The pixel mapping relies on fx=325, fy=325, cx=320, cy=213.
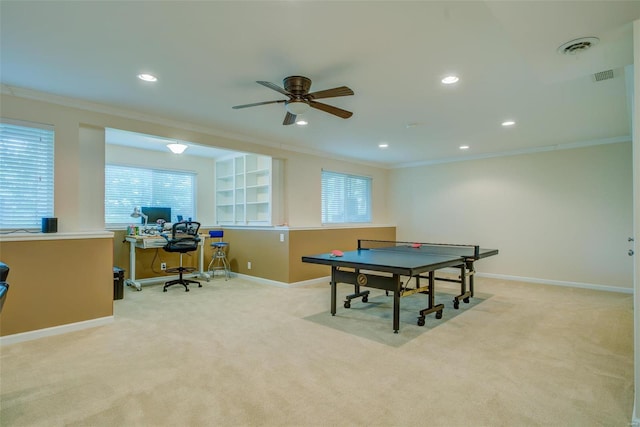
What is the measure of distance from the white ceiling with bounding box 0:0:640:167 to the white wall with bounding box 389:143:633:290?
1.14 metres

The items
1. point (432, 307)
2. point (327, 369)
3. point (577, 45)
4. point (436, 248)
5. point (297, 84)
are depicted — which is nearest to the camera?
point (577, 45)

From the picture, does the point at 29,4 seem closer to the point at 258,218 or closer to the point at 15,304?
the point at 15,304

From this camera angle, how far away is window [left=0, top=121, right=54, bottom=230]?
3.23 meters

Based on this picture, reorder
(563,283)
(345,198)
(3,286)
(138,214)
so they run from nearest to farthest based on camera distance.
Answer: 1. (3,286)
2. (563,283)
3. (138,214)
4. (345,198)

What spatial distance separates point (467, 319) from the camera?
143 inches

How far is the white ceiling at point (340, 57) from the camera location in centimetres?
196

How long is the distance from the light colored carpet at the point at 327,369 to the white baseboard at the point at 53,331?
9cm

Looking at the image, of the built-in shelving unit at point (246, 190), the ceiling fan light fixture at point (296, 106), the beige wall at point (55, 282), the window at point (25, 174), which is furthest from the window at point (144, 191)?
the ceiling fan light fixture at point (296, 106)

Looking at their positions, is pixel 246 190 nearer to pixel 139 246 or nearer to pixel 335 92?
pixel 139 246

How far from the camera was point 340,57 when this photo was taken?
260cm

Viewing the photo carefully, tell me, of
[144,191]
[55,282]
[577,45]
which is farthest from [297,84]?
[144,191]

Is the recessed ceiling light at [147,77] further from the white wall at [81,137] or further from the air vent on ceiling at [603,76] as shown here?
the air vent on ceiling at [603,76]

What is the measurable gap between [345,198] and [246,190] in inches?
83.0

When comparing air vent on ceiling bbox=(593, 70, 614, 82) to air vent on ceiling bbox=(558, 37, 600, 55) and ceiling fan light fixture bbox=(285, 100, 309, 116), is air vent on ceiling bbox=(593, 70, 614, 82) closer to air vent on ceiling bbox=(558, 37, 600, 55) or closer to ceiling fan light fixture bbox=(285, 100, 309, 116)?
air vent on ceiling bbox=(558, 37, 600, 55)
